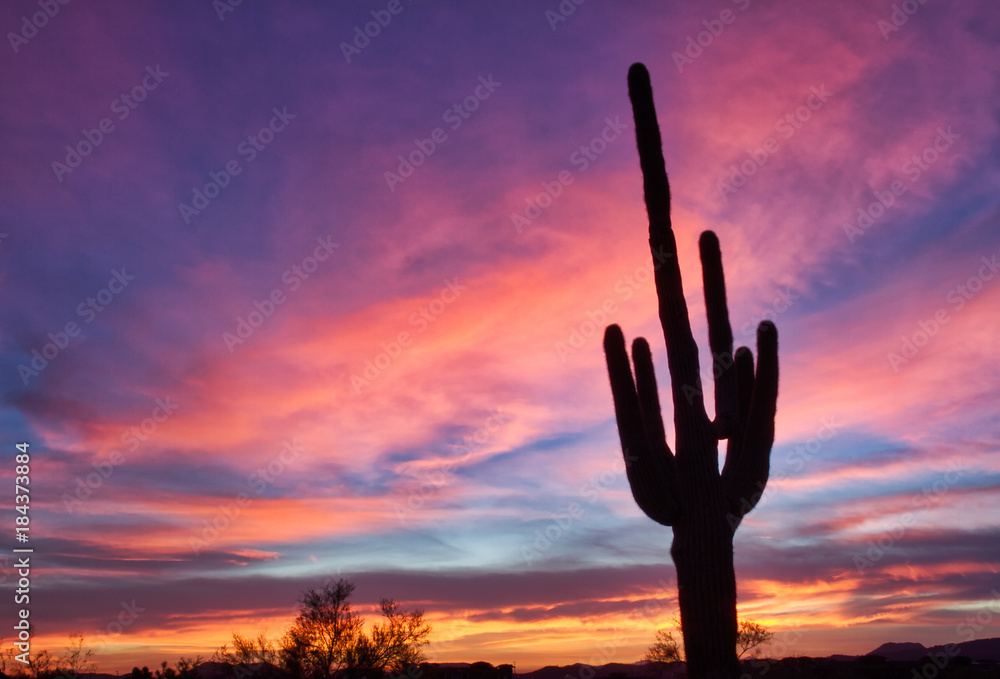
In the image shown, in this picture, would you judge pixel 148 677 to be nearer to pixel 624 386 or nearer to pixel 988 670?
pixel 624 386

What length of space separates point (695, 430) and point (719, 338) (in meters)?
1.47

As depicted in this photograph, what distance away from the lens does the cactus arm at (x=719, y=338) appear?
391 inches

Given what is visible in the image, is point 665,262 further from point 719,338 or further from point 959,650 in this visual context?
point 959,650

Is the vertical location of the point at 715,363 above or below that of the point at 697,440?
above

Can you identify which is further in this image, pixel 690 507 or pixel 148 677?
pixel 148 677

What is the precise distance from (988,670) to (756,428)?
23.0m

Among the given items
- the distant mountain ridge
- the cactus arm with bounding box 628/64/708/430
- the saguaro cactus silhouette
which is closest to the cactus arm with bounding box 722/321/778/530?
the saguaro cactus silhouette

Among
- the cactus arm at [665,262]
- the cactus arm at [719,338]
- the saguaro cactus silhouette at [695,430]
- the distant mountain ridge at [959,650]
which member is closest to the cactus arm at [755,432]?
the saguaro cactus silhouette at [695,430]

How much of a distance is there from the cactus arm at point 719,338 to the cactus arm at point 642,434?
92 centimetres

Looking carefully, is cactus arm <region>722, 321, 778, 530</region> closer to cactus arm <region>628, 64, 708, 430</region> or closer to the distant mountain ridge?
cactus arm <region>628, 64, 708, 430</region>

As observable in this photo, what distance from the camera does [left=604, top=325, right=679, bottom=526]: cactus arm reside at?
30.9ft

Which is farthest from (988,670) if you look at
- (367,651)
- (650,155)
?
(650,155)

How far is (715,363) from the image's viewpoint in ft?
32.9

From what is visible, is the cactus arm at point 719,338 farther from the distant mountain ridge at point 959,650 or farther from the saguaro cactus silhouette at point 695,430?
the distant mountain ridge at point 959,650
